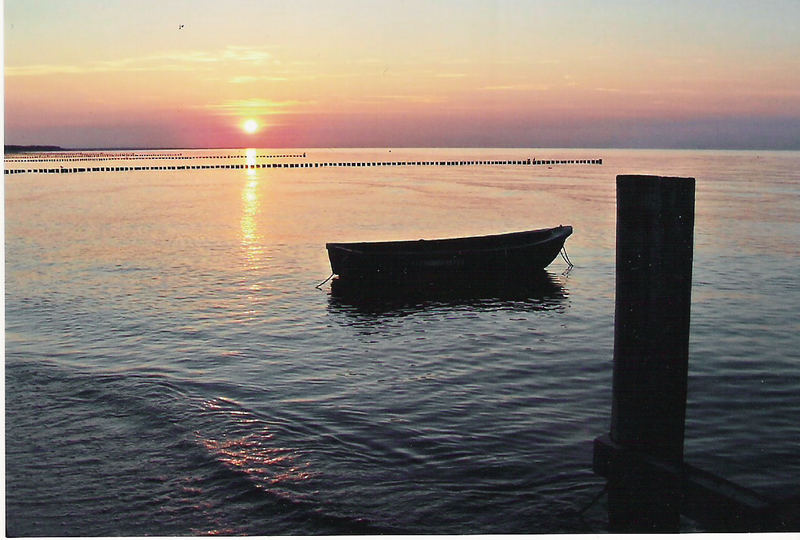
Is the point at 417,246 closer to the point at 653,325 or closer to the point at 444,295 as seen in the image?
the point at 444,295

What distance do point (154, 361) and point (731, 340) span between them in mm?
9969

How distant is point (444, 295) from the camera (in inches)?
764

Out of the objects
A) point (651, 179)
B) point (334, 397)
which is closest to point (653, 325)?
point (651, 179)

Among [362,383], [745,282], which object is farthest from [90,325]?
[745,282]

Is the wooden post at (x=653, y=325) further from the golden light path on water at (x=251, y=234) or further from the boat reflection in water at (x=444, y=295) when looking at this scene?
the golden light path on water at (x=251, y=234)

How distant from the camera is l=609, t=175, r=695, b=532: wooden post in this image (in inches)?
191

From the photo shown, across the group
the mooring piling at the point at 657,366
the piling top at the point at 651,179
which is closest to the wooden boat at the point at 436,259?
the mooring piling at the point at 657,366

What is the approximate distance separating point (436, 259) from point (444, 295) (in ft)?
2.97

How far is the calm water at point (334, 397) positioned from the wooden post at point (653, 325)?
6.43 ft

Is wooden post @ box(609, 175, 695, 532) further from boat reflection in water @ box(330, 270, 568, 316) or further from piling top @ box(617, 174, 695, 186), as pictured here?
boat reflection in water @ box(330, 270, 568, 316)

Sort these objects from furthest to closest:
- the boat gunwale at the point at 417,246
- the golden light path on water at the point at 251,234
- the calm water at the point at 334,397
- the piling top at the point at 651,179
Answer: the golden light path on water at the point at 251,234 < the boat gunwale at the point at 417,246 < the calm water at the point at 334,397 < the piling top at the point at 651,179

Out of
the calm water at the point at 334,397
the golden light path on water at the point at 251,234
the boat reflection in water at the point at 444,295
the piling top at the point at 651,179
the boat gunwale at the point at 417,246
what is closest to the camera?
the piling top at the point at 651,179

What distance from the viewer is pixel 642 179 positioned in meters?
4.89

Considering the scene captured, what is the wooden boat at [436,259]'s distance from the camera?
19.6 m
